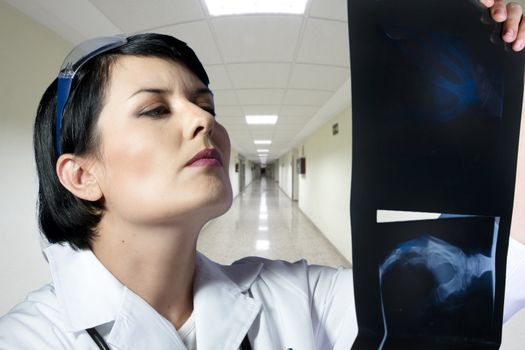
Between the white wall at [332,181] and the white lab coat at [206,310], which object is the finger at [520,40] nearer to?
the white lab coat at [206,310]

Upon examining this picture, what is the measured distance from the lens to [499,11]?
0.41 m

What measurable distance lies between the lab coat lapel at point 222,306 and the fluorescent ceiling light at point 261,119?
3.57 meters

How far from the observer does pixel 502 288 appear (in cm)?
43

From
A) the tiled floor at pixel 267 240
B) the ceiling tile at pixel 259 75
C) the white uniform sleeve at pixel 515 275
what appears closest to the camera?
the white uniform sleeve at pixel 515 275

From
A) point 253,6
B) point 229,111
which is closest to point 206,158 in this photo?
point 253,6

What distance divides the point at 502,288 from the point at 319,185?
5.15 m

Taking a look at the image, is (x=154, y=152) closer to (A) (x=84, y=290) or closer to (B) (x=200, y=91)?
(B) (x=200, y=91)

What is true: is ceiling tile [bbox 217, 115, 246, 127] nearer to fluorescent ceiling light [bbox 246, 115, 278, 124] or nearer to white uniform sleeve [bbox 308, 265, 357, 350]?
fluorescent ceiling light [bbox 246, 115, 278, 124]

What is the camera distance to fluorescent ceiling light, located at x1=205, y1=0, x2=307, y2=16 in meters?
1.37

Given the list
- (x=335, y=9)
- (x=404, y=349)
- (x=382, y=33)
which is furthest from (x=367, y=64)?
(x=335, y=9)

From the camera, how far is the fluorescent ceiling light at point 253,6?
4.48 ft

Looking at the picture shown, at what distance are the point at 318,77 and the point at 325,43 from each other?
0.63 metres

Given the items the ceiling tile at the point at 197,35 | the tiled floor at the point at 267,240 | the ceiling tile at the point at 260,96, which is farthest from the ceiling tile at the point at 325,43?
the tiled floor at the point at 267,240

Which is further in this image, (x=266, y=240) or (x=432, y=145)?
(x=266, y=240)
